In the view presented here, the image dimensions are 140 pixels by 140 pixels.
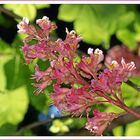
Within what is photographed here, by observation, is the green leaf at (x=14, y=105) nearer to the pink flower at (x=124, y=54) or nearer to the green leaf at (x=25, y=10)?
the green leaf at (x=25, y=10)

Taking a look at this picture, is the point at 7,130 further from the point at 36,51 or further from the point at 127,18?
the point at 36,51

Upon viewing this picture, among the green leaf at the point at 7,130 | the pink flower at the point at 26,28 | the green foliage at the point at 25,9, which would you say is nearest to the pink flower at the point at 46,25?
the pink flower at the point at 26,28

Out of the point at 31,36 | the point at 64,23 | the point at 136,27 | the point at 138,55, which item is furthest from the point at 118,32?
the point at 31,36

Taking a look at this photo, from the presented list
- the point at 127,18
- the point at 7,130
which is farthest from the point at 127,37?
the point at 7,130

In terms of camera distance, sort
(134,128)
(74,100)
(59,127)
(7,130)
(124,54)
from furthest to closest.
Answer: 1. (124,54)
2. (59,127)
3. (7,130)
4. (134,128)
5. (74,100)

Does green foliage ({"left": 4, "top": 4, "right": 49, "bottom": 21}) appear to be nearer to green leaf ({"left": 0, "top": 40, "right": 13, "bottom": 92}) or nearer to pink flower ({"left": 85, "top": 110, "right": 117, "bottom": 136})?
green leaf ({"left": 0, "top": 40, "right": 13, "bottom": 92})

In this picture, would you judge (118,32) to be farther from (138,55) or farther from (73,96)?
(73,96)

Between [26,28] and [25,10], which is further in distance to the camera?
[25,10]
